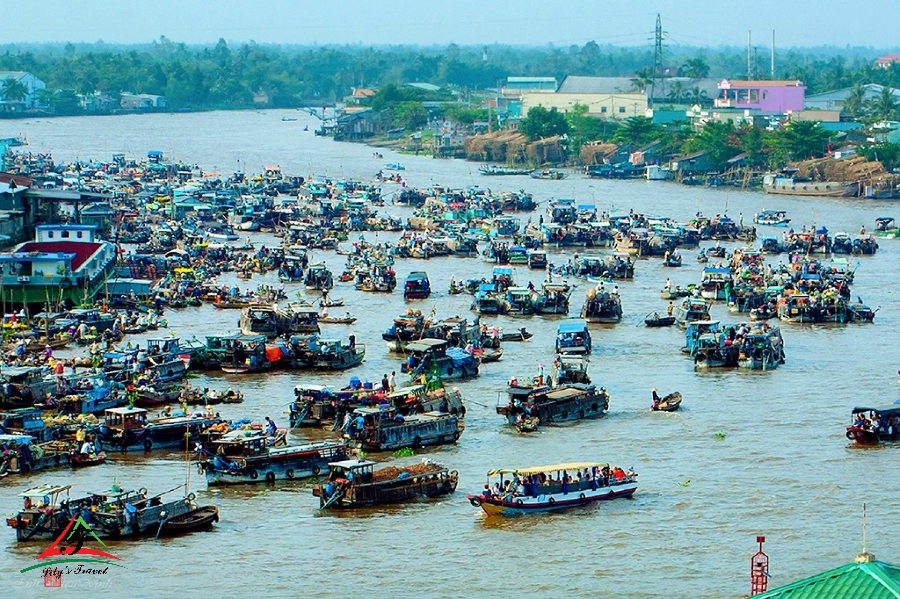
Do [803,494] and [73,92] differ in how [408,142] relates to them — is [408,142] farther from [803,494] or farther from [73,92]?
[803,494]

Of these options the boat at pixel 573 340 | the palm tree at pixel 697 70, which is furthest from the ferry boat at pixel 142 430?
the palm tree at pixel 697 70

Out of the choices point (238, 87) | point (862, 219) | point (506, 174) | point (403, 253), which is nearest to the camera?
point (403, 253)

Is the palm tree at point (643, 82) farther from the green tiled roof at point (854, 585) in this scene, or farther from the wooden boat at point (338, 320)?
the green tiled roof at point (854, 585)

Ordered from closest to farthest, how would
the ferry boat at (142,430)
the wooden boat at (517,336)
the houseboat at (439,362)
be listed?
the ferry boat at (142,430), the houseboat at (439,362), the wooden boat at (517,336)

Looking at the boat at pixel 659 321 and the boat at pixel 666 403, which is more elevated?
the boat at pixel 659 321

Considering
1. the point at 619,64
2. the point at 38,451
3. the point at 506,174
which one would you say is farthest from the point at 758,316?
the point at 619,64

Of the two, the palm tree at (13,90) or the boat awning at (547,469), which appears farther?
the palm tree at (13,90)

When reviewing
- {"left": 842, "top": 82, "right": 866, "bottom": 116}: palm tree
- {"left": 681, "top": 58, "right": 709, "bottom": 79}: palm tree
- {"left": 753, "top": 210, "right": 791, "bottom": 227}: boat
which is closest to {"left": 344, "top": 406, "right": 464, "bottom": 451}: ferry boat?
{"left": 753, "top": 210, "right": 791, "bottom": 227}: boat

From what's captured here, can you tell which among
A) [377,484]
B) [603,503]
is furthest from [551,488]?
[377,484]
